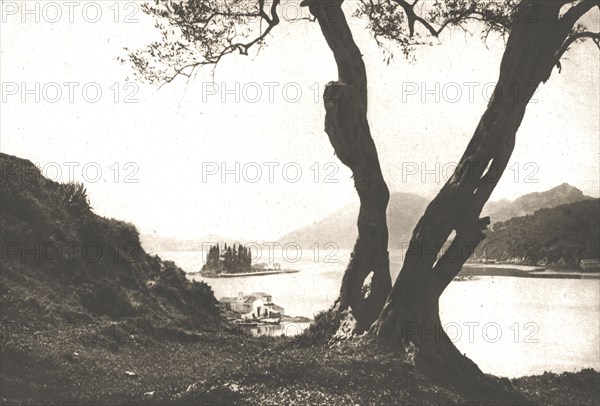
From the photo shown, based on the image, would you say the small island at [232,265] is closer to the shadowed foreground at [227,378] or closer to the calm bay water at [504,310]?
the calm bay water at [504,310]

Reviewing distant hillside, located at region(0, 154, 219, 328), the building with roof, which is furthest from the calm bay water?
distant hillside, located at region(0, 154, 219, 328)

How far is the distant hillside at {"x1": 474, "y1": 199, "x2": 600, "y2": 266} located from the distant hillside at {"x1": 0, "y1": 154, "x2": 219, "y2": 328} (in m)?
12.4

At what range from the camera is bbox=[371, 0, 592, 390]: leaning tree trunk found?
31.6ft

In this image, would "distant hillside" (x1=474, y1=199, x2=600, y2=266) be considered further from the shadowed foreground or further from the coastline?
the shadowed foreground

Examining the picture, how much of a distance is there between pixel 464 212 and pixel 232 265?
14.4 m

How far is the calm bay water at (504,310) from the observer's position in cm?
1305

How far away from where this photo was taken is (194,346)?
13891mm

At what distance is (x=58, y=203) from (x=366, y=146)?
30.9 ft

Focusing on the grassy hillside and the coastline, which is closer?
the grassy hillside

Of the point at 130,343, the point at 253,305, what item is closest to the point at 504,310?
the point at 253,305

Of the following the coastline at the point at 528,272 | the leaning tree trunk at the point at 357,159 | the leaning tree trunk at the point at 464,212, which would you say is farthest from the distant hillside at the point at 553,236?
the leaning tree trunk at the point at 464,212

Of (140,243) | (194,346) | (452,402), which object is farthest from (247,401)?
(140,243)

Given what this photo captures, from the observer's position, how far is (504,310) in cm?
1675

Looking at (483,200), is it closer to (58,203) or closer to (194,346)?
(194,346)
